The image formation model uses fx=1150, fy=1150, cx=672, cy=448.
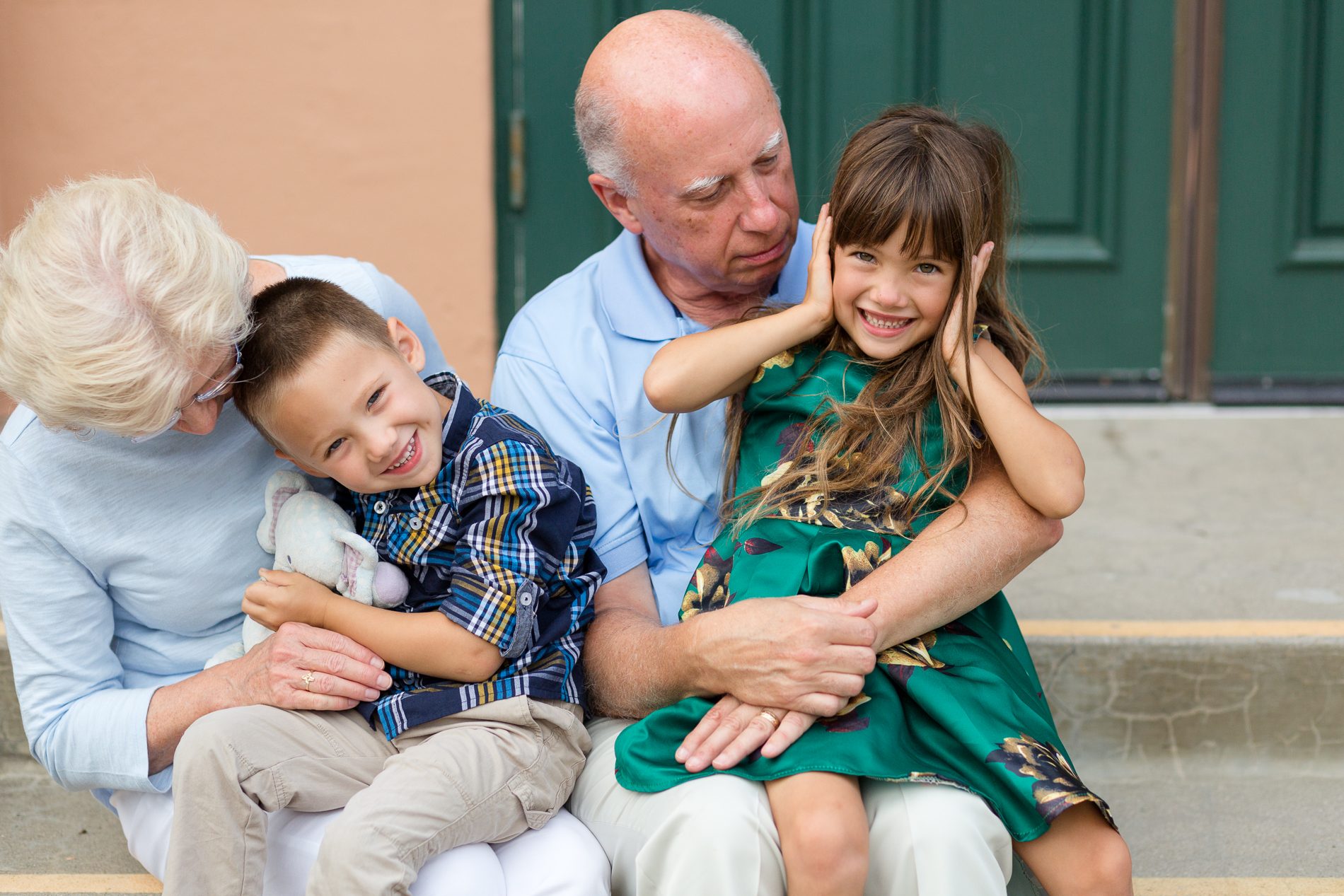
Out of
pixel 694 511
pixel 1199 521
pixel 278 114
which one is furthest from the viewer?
pixel 278 114

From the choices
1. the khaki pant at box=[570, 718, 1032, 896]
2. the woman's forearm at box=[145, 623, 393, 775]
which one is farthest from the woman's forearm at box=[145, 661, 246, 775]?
the khaki pant at box=[570, 718, 1032, 896]

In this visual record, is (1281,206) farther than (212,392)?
Yes

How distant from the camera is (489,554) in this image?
1.66 metres

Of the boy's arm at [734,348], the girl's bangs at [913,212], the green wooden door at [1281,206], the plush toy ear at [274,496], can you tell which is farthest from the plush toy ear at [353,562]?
the green wooden door at [1281,206]

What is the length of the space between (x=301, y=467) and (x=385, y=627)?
0.29 meters

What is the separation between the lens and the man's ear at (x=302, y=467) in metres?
1.73

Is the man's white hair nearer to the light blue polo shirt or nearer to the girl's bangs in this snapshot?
the light blue polo shirt

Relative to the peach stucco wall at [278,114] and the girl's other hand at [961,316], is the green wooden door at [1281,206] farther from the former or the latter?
the peach stucco wall at [278,114]

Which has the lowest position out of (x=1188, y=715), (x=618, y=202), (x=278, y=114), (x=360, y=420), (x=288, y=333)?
(x=1188, y=715)

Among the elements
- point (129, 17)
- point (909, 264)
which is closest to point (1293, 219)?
point (909, 264)

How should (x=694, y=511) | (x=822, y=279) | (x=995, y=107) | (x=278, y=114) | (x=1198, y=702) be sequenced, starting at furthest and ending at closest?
(x=995, y=107) < (x=278, y=114) < (x=1198, y=702) < (x=694, y=511) < (x=822, y=279)

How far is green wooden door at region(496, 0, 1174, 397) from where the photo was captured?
3326 millimetres

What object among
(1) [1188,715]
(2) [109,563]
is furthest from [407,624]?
(1) [1188,715]

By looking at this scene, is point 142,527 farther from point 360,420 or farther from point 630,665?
point 630,665
